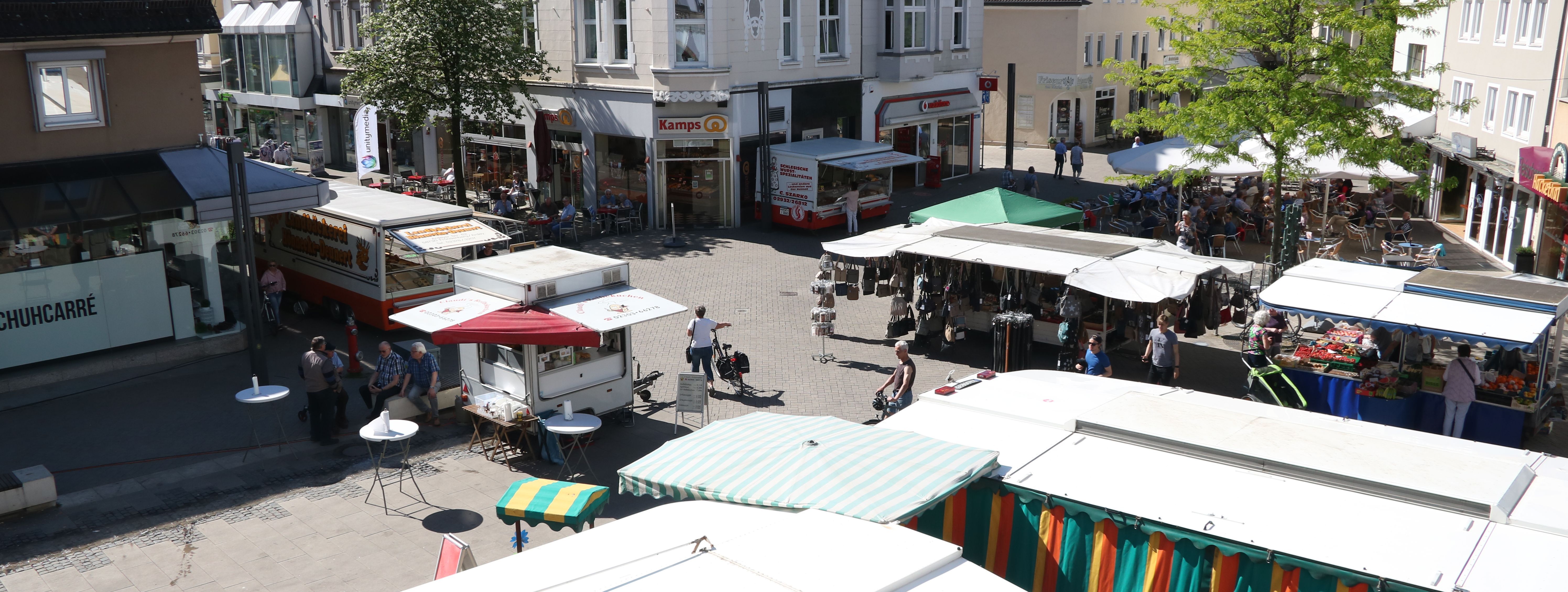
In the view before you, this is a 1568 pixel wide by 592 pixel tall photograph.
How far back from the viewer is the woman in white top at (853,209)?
27.8m

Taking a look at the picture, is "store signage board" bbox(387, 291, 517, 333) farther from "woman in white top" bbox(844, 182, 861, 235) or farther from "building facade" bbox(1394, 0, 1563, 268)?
"building facade" bbox(1394, 0, 1563, 268)

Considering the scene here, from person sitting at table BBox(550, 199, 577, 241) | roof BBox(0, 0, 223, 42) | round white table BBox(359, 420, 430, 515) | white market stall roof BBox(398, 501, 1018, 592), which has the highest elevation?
roof BBox(0, 0, 223, 42)

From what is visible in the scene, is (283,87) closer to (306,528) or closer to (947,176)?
(947,176)

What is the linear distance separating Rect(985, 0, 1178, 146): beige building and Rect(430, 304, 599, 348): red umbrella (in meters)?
32.7

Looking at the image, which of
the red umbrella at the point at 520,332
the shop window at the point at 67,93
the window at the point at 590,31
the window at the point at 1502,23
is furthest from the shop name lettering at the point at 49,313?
the window at the point at 1502,23

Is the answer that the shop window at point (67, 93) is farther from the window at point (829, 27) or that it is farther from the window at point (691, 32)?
the window at point (829, 27)

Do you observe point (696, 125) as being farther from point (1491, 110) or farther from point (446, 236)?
point (1491, 110)

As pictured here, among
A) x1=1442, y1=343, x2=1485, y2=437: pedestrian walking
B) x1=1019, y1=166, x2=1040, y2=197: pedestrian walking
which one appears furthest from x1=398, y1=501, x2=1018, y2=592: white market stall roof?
x1=1019, y1=166, x2=1040, y2=197: pedestrian walking

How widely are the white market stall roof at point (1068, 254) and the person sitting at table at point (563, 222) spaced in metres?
10.4

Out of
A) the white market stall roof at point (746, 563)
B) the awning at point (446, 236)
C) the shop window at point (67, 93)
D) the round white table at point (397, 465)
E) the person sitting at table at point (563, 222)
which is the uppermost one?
the shop window at point (67, 93)

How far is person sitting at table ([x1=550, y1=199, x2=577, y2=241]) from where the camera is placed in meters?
27.0

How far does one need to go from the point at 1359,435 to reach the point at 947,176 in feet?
92.1

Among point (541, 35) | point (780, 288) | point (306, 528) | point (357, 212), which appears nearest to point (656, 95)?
point (541, 35)

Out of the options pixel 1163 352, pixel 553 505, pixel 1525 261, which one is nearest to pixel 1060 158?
pixel 1525 261
